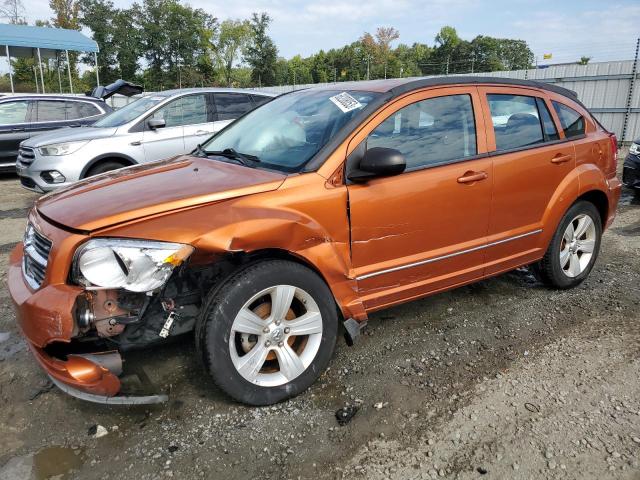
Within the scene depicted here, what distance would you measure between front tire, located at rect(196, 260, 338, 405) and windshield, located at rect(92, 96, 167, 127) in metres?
5.55

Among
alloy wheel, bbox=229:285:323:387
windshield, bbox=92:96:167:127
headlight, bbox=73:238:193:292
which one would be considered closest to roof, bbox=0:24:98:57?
windshield, bbox=92:96:167:127

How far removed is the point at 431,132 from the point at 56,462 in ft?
9.10

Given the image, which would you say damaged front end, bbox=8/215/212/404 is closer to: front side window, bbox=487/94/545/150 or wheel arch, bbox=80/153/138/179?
front side window, bbox=487/94/545/150

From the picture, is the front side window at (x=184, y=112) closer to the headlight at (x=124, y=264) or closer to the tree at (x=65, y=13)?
the headlight at (x=124, y=264)

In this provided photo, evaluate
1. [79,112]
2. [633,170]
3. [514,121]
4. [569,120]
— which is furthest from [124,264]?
[79,112]

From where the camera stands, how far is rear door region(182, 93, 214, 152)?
7.27 meters

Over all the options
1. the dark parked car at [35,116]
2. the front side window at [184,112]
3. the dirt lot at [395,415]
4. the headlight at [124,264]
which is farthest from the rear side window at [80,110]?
the headlight at [124,264]

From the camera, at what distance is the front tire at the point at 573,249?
3.98m

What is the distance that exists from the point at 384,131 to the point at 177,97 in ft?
17.0

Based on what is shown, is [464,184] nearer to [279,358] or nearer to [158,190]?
[279,358]

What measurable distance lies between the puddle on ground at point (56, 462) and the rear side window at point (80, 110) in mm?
9367

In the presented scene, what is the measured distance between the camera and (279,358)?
267 cm

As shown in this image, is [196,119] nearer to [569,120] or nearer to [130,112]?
[130,112]

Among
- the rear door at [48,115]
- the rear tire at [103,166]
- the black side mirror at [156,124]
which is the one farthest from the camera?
the rear door at [48,115]
